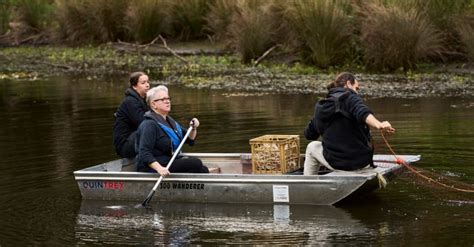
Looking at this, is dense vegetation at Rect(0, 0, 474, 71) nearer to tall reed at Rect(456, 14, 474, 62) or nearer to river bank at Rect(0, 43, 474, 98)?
tall reed at Rect(456, 14, 474, 62)

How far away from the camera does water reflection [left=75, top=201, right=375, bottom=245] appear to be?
10516 millimetres

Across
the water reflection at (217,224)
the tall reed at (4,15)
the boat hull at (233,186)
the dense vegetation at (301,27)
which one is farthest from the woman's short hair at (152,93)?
the tall reed at (4,15)

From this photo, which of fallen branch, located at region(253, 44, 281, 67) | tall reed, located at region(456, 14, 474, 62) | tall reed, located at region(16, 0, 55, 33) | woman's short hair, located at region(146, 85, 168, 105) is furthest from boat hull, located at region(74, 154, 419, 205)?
tall reed, located at region(16, 0, 55, 33)

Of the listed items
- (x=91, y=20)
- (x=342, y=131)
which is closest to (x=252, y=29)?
(x=91, y=20)

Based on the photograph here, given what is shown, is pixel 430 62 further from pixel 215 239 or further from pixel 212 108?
pixel 215 239

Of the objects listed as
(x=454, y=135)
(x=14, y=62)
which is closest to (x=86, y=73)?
(x=14, y=62)

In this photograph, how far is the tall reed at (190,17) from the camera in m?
33.8

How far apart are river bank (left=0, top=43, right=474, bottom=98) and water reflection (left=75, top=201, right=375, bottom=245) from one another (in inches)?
418

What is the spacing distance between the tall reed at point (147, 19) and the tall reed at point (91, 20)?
86cm

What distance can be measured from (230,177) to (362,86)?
1164 cm

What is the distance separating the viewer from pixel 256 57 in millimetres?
28906

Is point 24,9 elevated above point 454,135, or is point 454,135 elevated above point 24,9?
point 24,9

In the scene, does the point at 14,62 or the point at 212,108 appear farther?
the point at 14,62

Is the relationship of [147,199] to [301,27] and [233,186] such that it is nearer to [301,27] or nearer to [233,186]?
[233,186]
